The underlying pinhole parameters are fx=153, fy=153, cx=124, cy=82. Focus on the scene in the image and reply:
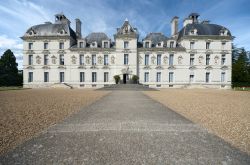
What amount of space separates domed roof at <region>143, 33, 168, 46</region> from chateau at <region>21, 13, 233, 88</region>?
1.22 meters

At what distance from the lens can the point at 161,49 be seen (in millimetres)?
32906

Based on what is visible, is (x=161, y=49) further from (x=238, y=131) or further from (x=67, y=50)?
(x=238, y=131)

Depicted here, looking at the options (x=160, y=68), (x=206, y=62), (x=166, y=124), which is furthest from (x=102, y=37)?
(x=166, y=124)

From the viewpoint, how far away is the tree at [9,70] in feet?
128

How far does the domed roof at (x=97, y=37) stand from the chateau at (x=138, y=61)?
1.46 meters

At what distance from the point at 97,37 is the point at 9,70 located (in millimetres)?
27610

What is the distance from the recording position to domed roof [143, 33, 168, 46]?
3465 centimetres

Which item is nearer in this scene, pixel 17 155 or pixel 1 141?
pixel 17 155

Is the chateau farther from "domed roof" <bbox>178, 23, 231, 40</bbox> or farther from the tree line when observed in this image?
the tree line

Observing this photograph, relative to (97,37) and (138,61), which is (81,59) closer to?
(97,37)

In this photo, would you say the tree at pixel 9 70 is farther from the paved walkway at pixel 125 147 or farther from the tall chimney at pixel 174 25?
the paved walkway at pixel 125 147

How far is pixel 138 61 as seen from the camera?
33.1 m

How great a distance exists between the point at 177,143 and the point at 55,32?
36.9m

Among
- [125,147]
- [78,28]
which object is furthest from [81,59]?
[125,147]
